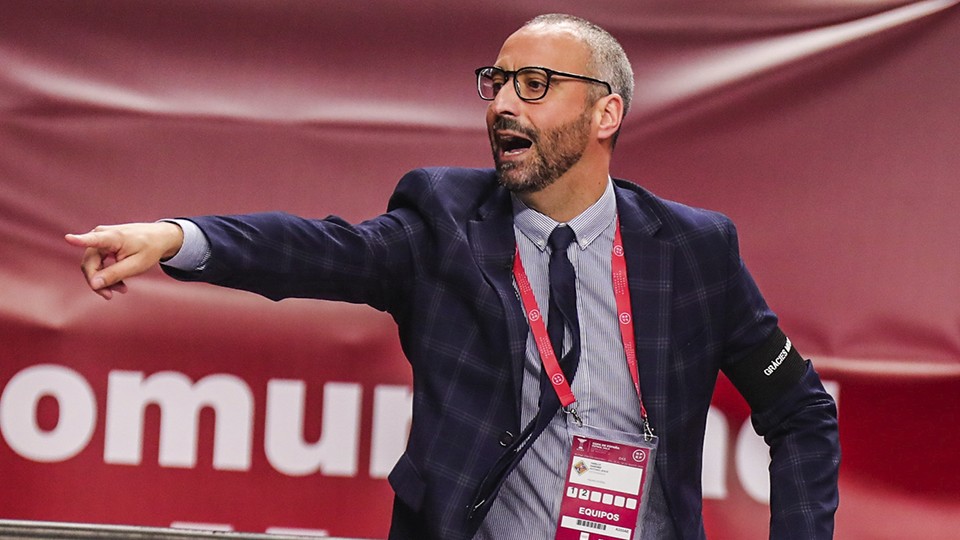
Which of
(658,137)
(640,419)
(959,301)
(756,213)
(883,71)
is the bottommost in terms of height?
(640,419)

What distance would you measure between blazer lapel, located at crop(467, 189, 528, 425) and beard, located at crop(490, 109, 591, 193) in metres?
0.05

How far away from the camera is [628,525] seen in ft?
5.50

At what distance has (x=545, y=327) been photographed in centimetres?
172

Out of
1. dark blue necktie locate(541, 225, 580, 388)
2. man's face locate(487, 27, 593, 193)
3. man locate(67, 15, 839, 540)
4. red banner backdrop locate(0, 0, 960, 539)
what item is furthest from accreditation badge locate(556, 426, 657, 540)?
red banner backdrop locate(0, 0, 960, 539)

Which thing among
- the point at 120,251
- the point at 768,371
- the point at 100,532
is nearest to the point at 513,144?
the point at 768,371

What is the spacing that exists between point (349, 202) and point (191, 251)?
3.66ft

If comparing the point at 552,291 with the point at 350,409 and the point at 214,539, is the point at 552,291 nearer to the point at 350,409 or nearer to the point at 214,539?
the point at 350,409

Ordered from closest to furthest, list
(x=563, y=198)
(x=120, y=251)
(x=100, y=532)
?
(x=120, y=251), (x=563, y=198), (x=100, y=532)

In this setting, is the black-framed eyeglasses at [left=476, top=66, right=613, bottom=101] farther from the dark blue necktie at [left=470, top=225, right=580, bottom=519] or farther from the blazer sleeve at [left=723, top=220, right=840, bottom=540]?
the blazer sleeve at [left=723, top=220, right=840, bottom=540]

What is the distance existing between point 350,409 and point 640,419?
3.27ft

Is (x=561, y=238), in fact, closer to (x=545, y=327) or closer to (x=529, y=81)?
(x=545, y=327)

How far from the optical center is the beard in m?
1.78

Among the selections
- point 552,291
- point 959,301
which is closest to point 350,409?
point 552,291

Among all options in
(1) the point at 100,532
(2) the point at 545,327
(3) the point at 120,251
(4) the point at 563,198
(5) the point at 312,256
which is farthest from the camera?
(1) the point at 100,532
